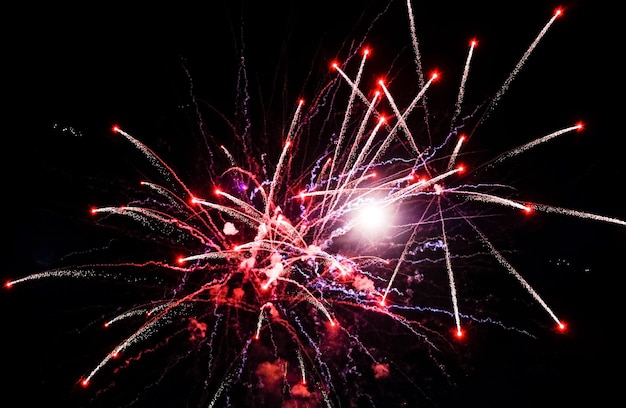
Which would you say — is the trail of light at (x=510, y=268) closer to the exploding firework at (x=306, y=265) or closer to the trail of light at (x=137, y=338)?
the exploding firework at (x=306, y=265)

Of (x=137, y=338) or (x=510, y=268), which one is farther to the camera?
(x=510, y=268)

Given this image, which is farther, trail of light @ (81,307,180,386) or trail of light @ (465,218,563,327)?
trail of light @ (81,307,180,386)

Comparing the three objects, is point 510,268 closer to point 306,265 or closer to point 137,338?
point 306,265

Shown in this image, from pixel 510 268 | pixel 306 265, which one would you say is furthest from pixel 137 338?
pixel 510 268

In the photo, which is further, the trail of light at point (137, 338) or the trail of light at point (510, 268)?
the trail of light at point (137, 338)

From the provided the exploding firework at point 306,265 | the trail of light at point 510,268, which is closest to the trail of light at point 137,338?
the exploding firework at point 306,265

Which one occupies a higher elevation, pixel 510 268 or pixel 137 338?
pixel 510 268

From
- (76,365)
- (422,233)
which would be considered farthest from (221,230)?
(422,233)

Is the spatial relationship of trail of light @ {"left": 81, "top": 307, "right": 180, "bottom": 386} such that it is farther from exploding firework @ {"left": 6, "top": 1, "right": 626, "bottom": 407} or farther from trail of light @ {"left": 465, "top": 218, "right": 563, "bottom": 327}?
trail of light @ {"left": 465, "top": 218, "right": 563, "bottom": 327}

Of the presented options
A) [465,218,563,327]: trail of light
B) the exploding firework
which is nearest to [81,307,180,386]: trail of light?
the exploding firework

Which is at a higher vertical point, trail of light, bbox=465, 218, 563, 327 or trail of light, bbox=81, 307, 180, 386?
trail of light, bbox=465, 218, 563, 327

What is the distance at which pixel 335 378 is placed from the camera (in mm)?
13086

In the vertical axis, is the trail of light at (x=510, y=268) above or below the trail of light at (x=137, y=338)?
above

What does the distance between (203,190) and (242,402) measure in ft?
22.5
